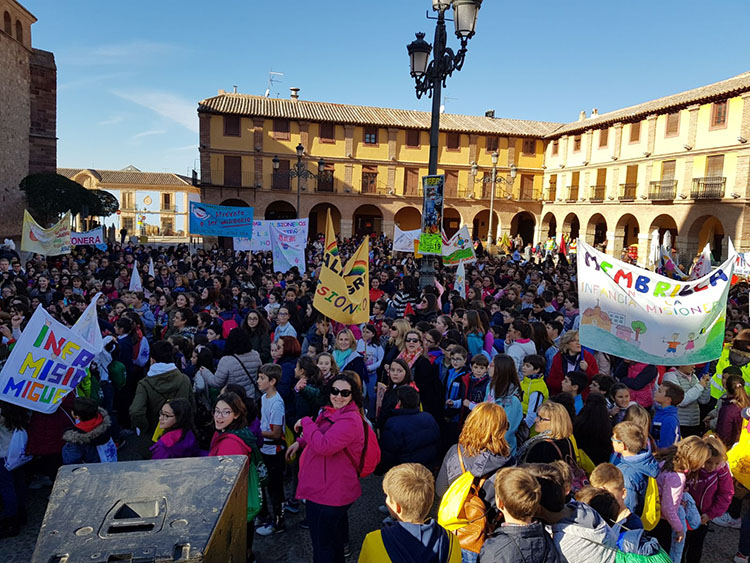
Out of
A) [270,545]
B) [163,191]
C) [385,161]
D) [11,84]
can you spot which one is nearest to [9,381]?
[270,545]

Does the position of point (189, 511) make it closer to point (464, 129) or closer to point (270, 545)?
point (270, 545)

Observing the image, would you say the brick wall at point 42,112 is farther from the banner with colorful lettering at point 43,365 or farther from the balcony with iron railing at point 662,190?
the balcony with iron railing at point 662,190

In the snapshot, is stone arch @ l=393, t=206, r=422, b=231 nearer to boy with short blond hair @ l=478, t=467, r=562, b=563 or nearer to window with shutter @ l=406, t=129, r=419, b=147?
window with shutter @ l=406, t=129, r=419, b=147

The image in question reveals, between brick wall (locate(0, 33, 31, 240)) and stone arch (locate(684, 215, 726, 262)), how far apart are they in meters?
32.5

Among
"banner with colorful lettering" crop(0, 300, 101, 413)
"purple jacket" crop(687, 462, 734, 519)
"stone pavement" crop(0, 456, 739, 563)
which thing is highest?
"banner with colorful lettering" crop(0, 300, 101, 413)

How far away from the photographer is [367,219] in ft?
123

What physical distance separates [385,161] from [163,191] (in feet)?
117

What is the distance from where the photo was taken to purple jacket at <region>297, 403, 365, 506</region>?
3248 millimetres

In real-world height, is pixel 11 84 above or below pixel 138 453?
above

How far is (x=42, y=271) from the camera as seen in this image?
11.4 m

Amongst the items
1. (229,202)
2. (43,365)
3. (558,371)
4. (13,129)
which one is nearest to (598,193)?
(229,202)

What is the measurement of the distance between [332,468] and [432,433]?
0.91m

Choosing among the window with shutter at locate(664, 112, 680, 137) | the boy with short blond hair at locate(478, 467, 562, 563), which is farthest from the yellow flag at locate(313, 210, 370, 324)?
the window with shutter at locate(664, 112, 680, 137)

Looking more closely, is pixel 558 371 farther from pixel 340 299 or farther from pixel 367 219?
pixel 367 219
